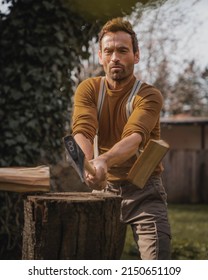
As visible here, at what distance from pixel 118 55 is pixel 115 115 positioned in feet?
1.14

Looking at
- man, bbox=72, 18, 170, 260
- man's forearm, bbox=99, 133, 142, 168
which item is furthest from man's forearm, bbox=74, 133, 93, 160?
man's forearm, bbox=99, 133, 142, 168

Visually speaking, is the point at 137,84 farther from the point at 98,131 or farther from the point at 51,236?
the point at 51,236

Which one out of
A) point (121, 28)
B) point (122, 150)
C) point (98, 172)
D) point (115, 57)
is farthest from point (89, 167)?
point (121, 28)

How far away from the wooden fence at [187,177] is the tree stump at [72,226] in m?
12.3

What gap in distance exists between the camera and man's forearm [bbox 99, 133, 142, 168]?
292cm

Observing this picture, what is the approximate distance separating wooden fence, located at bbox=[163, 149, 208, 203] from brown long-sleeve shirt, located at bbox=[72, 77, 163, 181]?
12.0 meters

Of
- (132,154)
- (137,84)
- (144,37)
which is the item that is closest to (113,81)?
(137,84)

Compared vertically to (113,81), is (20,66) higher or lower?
higher

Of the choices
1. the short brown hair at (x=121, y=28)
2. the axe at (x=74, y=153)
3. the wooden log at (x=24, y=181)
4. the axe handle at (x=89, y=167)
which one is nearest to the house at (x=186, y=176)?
the short brown hair at (x=121, y=28)

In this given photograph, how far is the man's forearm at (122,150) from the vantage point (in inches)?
115

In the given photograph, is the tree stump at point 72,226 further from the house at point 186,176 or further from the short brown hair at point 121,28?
the house at point 186,176

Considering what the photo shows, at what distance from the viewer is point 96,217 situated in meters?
2.86

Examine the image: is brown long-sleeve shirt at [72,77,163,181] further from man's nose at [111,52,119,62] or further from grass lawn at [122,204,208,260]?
grass lawn at [122,204,208,260]
